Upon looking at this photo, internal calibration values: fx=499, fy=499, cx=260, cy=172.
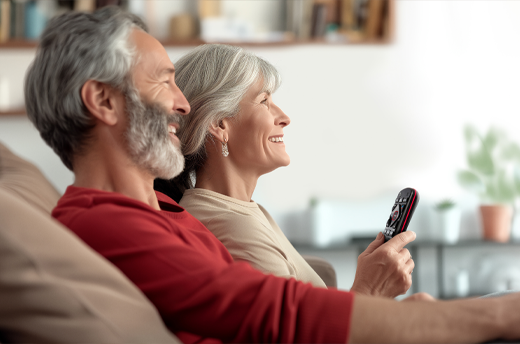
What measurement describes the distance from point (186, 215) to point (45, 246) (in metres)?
0.39

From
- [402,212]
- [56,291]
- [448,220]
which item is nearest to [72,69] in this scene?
[56,291]

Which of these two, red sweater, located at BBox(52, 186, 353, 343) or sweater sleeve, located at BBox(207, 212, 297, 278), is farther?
sweater sleeve, located at BBox(207, 212, 297, 278)

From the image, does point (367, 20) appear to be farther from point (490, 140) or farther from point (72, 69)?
point (72, 69)

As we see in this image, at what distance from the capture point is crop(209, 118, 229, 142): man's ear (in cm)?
124

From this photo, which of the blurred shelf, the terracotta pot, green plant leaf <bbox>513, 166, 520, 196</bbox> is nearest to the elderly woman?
the blurred shelf

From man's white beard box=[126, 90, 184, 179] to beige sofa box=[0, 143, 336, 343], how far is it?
269 mm

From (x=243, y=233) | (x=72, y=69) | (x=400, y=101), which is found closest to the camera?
(x=72, y=69)

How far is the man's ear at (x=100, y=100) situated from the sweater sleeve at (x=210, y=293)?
0.68 ft

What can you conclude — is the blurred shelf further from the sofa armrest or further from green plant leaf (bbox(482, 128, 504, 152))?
the sofa armrest

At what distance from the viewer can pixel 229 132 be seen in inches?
50.0

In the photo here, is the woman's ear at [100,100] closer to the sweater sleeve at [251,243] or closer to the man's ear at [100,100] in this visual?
the man's ear at [100,100]

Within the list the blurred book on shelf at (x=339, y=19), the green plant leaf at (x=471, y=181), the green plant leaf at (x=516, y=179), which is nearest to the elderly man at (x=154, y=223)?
the blurred book on shelf at (x=339, y=19)

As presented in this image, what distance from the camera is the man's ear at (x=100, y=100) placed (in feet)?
2.77

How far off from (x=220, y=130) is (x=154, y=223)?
0.54 meters
